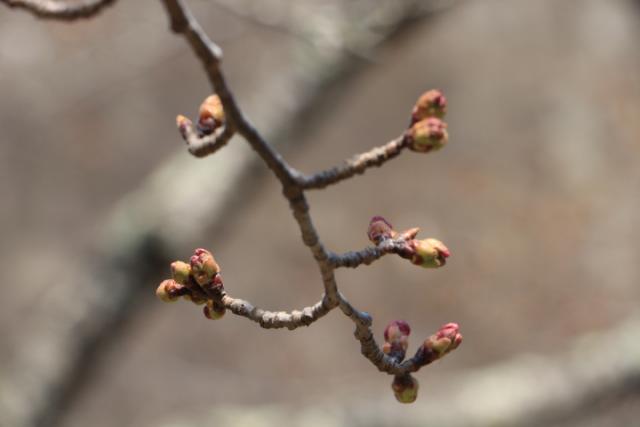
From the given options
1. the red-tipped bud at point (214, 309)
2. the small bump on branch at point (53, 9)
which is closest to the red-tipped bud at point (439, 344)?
the red-tipped bud at point (214, 309)

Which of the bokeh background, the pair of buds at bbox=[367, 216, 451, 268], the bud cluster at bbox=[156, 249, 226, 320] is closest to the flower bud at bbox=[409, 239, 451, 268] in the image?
the pair of buds at bbox=[367, 216, 451, 268]

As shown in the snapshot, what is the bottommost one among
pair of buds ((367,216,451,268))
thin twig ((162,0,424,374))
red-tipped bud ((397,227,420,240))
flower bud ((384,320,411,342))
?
thin twig ((162,0,424,374))

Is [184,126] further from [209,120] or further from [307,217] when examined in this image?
[307,217]

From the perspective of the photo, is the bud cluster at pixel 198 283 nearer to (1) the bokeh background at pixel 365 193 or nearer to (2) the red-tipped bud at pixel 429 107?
(2) the red-tipped bud at pixel 429 107

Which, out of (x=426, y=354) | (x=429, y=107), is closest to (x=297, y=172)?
(x=429, y=107)

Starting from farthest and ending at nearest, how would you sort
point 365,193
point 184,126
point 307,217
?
point 365,193 → point 184,126 → point 307,217

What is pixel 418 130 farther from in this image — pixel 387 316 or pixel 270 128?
pixel 387 316

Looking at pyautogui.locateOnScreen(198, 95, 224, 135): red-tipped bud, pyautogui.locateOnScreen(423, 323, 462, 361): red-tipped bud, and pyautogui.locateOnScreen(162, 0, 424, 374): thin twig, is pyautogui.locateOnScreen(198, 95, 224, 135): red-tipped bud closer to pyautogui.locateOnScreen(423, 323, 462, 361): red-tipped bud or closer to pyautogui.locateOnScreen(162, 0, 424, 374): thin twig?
pyautogui.locateOnScreen(162, 0, 424, 374): thin twig
